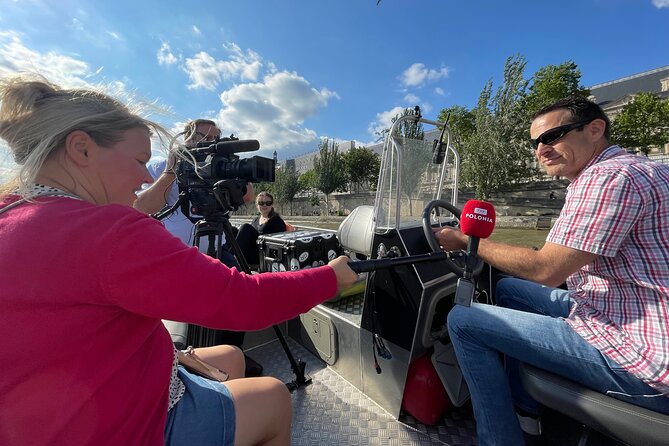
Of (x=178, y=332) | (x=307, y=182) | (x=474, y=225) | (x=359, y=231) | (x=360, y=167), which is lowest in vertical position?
(x=178, y=332)

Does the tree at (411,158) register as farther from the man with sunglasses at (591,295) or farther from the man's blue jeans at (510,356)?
the man's blue jeans at (510,356)

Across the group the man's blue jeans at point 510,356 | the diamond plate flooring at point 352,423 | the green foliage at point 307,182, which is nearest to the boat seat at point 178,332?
the diamond plate flooring at point 352,423

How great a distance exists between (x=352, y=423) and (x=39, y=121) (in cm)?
191

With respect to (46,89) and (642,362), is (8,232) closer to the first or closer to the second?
(46,89)

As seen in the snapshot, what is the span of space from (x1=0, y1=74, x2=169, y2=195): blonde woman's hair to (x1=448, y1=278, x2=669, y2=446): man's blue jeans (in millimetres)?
1428

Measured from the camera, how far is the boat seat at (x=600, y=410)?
940 mm

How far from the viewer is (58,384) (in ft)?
2.13

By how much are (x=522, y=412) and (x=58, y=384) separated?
68.8 inches

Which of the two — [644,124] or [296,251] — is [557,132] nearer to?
[296,251]

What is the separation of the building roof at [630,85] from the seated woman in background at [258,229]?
6189 cm

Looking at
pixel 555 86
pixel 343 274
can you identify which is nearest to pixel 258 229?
pixel 343 274

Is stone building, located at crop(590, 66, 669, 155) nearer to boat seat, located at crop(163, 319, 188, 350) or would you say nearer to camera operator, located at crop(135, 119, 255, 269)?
camera operator, located at crop(135, 119, 255, 269)

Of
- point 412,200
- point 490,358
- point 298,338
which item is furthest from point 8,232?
point 298,338

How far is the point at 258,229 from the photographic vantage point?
152 inches
